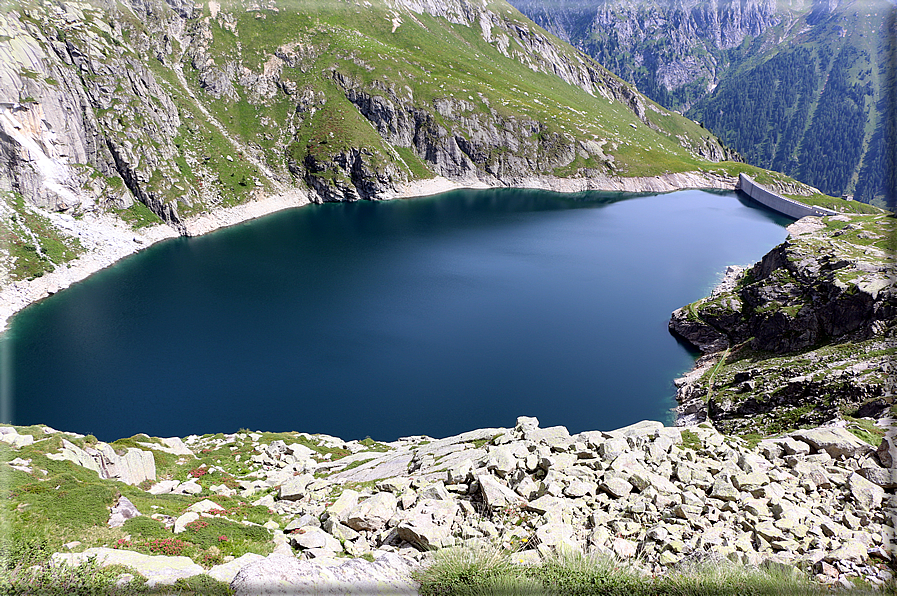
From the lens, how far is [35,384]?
45.3 m

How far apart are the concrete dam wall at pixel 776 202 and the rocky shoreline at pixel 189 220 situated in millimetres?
6466

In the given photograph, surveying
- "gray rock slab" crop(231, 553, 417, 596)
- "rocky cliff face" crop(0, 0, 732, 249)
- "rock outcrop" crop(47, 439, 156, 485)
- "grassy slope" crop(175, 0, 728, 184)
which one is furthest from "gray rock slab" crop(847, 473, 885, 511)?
"grassy slope" crop(175, 0, 728, 184)

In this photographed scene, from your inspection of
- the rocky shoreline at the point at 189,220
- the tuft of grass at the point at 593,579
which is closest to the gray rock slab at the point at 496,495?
the tuft of grass at the point at 593,579

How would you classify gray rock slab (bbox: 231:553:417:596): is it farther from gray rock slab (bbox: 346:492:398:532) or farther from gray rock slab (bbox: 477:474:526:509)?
gray rock slab (bbox: 477:474:526:509)

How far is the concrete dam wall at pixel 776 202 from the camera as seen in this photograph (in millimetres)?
128000

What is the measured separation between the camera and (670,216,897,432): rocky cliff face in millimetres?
34781

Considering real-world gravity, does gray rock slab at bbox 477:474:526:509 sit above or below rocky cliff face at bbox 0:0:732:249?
below

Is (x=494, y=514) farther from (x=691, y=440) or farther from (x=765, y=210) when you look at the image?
(x=765, y=210)

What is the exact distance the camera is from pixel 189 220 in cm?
9794

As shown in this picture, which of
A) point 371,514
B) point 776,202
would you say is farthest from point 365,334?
point 776,202

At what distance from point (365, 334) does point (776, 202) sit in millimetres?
136340

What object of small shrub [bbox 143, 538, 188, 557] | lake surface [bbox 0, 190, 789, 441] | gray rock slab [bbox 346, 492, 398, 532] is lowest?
lake surface [bbox 0, 190, 789, 441]

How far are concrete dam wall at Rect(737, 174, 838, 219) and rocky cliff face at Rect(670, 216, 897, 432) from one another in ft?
239

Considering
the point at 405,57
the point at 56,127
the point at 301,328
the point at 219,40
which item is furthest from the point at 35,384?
the point at 405,57
